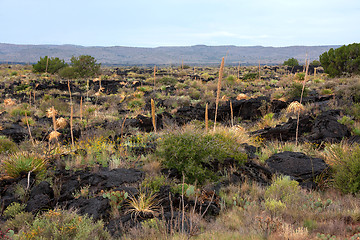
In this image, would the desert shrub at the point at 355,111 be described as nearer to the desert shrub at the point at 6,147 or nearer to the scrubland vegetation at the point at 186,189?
the scrubland vegetation at the point at 186,189

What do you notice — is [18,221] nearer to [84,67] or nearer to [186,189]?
[186,189]

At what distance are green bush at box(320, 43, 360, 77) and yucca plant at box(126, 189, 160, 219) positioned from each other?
68.3 feet

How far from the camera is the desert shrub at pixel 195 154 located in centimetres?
578

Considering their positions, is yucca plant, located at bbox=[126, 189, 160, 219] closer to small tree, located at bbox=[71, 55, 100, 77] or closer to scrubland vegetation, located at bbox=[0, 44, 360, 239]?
scrubland vegetation, located at bbox=[0, 44, 360, 239]

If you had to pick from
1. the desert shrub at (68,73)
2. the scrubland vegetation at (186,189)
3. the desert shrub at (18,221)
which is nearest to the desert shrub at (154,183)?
the scrubland vegetation at (186,189)

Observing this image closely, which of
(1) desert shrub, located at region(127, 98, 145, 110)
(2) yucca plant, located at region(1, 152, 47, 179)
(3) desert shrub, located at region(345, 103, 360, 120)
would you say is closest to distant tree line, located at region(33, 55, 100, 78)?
(1) desert shrub, located at region(127, 98, 145, 110)

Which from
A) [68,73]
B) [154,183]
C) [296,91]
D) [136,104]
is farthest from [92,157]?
[68,73]

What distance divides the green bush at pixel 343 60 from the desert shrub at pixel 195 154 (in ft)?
60.0

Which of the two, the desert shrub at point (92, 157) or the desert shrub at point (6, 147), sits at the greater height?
the desert shrub at point (92, 157)

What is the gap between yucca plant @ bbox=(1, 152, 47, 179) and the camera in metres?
5.32

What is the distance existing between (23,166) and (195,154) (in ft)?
12.5

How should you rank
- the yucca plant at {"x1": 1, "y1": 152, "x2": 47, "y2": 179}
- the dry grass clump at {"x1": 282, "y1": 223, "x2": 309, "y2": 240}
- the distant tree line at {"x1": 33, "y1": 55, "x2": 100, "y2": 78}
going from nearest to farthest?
the dry grass clump at {"x1": 282, "y1": 223, "x2": 309, "y2": 240}, the yucca plant at {"x1": 1, "y1": 152, "x2": 47, "y2": 179}, the distant tree line at {"x1": 33, "y1": 55, "x2": 100, "y2": 78}

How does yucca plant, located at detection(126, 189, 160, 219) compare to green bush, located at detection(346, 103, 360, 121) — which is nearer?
yucca plant, located at detection(126, 189, 160, 219)

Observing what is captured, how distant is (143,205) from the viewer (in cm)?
435
